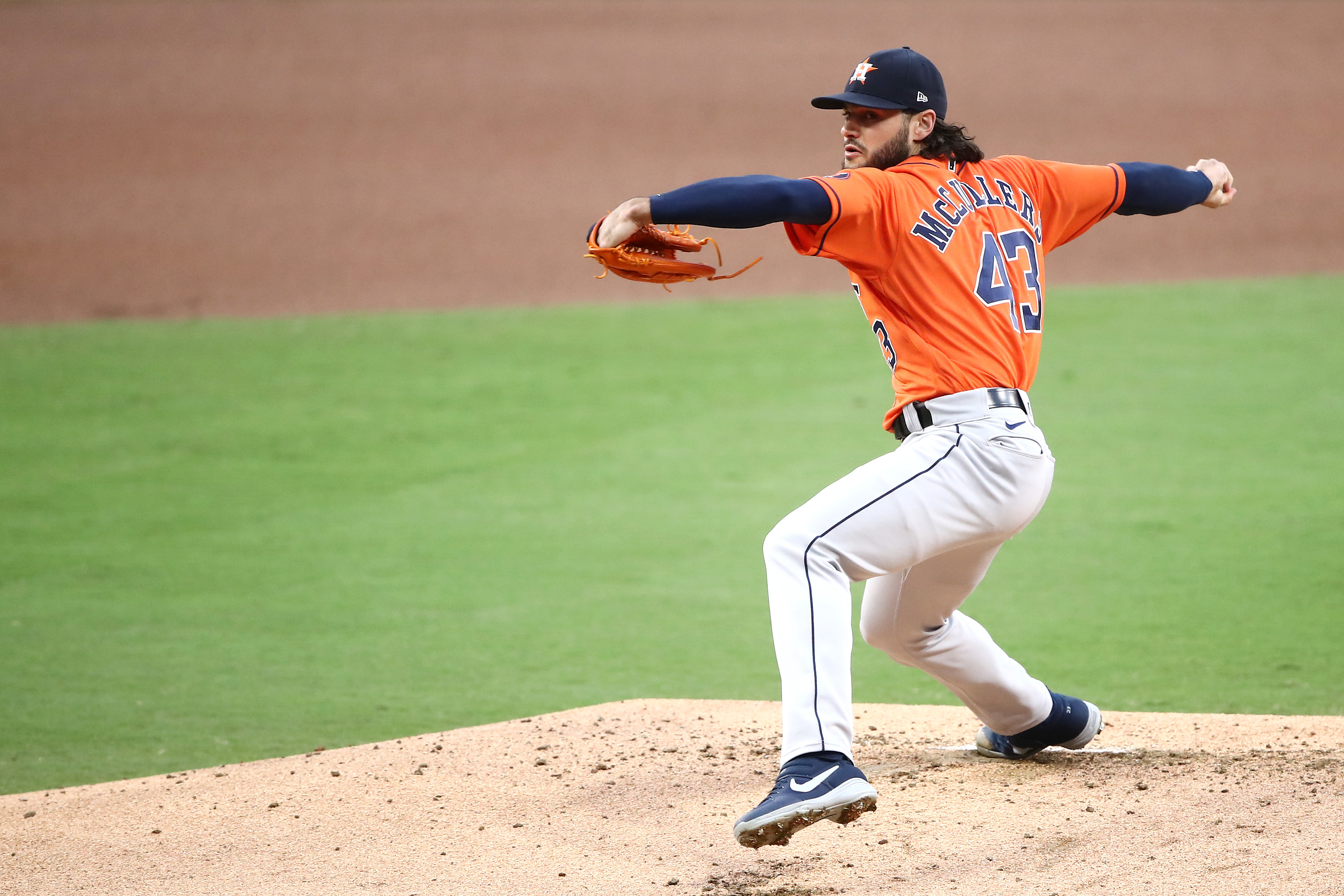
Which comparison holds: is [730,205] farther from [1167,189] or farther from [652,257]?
[1167,189]

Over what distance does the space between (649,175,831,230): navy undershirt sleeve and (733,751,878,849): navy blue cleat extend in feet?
3.22

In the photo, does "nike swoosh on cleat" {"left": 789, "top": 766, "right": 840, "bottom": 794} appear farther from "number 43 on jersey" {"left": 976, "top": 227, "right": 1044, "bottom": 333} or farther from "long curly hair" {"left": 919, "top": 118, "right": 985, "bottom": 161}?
"long curly hair" {"left": 919, "top": 118, "right": 985, "bottom": 161}

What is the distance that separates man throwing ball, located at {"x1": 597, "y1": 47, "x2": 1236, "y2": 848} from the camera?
2502 mm

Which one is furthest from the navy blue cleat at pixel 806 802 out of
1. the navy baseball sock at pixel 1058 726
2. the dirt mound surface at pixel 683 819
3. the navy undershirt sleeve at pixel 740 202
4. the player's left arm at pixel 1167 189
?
the player's left arm at pixel 1167 189

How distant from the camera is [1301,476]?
253 inches

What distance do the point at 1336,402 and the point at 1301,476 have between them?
154 cm

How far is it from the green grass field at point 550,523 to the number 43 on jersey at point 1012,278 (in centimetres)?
175

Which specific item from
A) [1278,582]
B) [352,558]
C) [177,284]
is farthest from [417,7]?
[1278,582]

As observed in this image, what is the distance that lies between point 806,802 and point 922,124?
55.8 inches

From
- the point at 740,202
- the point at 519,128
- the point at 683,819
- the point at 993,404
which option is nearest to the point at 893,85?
the point at 740,202

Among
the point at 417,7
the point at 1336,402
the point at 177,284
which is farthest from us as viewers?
the point at 417,7

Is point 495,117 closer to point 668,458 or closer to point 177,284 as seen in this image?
point 177,284

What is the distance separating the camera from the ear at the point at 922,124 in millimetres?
2863

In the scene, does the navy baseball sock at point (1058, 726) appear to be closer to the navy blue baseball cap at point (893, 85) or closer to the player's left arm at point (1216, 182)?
the player's left arm at point (1216, 182)
